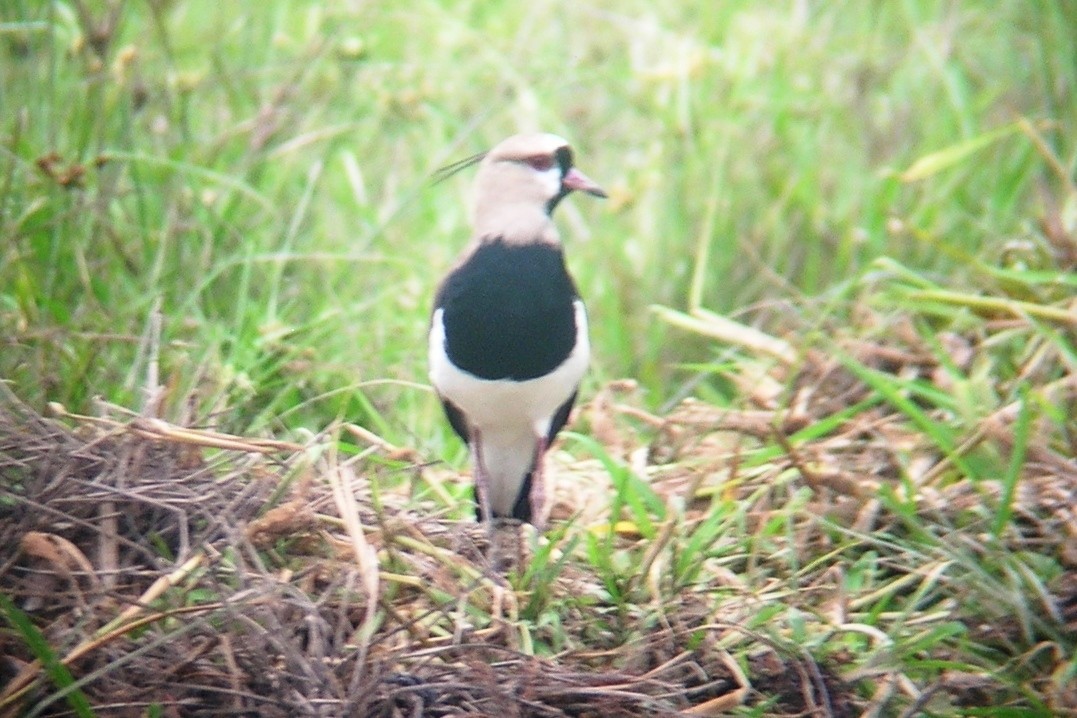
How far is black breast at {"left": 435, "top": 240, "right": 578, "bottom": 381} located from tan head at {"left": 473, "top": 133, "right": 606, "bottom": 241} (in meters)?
0.11

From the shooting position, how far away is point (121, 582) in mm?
2309

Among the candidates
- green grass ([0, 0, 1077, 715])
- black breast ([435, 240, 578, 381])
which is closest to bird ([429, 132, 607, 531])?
black breast ([435, 240, 578, 381])

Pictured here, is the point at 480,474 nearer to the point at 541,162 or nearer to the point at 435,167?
the point at 541,162

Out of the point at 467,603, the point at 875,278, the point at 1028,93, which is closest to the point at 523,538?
the point at 467,603

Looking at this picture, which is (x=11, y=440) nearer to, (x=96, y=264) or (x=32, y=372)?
(x=32, y=372)

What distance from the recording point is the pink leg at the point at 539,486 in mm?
3025

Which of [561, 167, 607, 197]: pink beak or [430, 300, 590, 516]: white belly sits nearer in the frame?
[430, 300, 590, 516]: white belly

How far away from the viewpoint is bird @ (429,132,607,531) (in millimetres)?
2848

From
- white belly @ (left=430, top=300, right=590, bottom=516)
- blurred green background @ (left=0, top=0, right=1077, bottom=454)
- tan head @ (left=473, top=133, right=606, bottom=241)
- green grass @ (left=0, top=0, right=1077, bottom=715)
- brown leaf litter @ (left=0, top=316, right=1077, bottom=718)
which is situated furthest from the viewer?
blurred green background @ (left=0, top=0, right=1077, bottom=454)

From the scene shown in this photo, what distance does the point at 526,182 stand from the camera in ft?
9.91

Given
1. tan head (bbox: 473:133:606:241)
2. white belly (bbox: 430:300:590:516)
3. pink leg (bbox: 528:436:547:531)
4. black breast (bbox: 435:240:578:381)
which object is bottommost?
pink leg (bbox: 528:436:547:531)

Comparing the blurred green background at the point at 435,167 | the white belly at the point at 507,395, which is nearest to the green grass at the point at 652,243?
the blurred green background at the point at 435,167

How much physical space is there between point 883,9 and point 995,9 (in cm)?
42

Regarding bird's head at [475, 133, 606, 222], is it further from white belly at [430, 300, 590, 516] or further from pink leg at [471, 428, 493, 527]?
pink leg at [471, 428, 493, 527]
